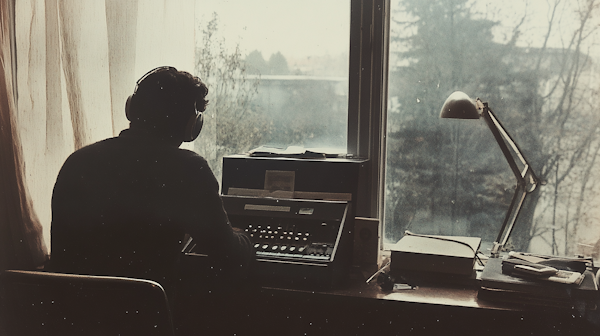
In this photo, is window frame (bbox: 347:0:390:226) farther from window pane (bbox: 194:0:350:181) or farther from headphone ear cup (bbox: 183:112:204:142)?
headphone ear cup (bbox: 183:112:204:142)

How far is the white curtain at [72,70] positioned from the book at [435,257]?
105cm

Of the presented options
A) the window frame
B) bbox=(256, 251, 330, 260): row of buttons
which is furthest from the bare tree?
bbox=(256, 251, 330, 260): row of buttons

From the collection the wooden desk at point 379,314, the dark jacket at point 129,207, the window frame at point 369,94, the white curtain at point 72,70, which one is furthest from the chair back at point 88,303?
the window frame at point 369,94

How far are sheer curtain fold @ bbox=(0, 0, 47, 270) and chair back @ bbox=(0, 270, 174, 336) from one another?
0.63m

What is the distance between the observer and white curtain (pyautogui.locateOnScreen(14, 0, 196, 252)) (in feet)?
5.34

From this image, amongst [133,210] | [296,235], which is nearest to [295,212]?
[296,235]

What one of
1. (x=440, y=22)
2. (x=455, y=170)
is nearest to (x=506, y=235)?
(x=455, y=170)

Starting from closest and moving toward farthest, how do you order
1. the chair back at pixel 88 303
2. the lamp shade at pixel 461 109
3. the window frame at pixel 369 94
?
the chair back at pixel 88 303 < the lamp shade at pixel 461 109 < the window frame at pixel 369 94

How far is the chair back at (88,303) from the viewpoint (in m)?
0.95

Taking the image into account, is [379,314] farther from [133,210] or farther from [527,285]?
[133,210]

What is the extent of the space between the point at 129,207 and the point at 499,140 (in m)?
1.15

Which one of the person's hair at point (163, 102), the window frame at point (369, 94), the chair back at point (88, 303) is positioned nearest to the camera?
the chair back at point (88, 303)

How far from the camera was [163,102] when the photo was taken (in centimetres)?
140

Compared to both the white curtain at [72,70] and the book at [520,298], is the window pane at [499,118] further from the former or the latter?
the white curtain at [72,70]
